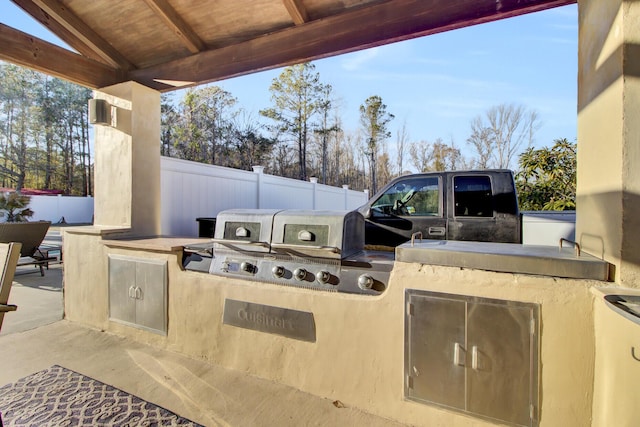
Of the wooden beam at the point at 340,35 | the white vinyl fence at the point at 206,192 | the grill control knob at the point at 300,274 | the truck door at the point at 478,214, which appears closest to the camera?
the grill control knob at the point at 300,274

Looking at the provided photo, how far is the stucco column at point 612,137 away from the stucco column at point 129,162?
14.2 ft

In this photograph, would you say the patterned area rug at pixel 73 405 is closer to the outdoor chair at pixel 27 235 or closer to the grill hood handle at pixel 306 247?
the grill hood handle at pixel 306 247

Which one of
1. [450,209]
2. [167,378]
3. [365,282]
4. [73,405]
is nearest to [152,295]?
[167,378]

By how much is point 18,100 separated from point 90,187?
754 cm

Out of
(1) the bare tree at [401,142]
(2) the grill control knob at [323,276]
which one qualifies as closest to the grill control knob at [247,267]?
(2) the grill control knob at [323,276]

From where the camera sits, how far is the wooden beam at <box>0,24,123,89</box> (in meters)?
3.03

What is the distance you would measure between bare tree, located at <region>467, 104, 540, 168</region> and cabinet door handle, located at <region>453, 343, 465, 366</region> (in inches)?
592

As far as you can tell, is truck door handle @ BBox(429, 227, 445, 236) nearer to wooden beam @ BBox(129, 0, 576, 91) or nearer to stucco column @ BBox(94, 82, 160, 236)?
wooden beam @ BBox(129, 0, 576, 91)

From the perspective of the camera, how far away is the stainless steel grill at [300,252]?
2.20 meters

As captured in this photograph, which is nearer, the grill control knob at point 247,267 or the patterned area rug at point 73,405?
the patterned area rug at point 73,405

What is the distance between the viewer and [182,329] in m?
2.88

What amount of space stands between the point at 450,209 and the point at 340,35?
7.63ft

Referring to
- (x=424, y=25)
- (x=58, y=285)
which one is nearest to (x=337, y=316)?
(x=424, y=25)

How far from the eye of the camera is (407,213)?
4.01m
